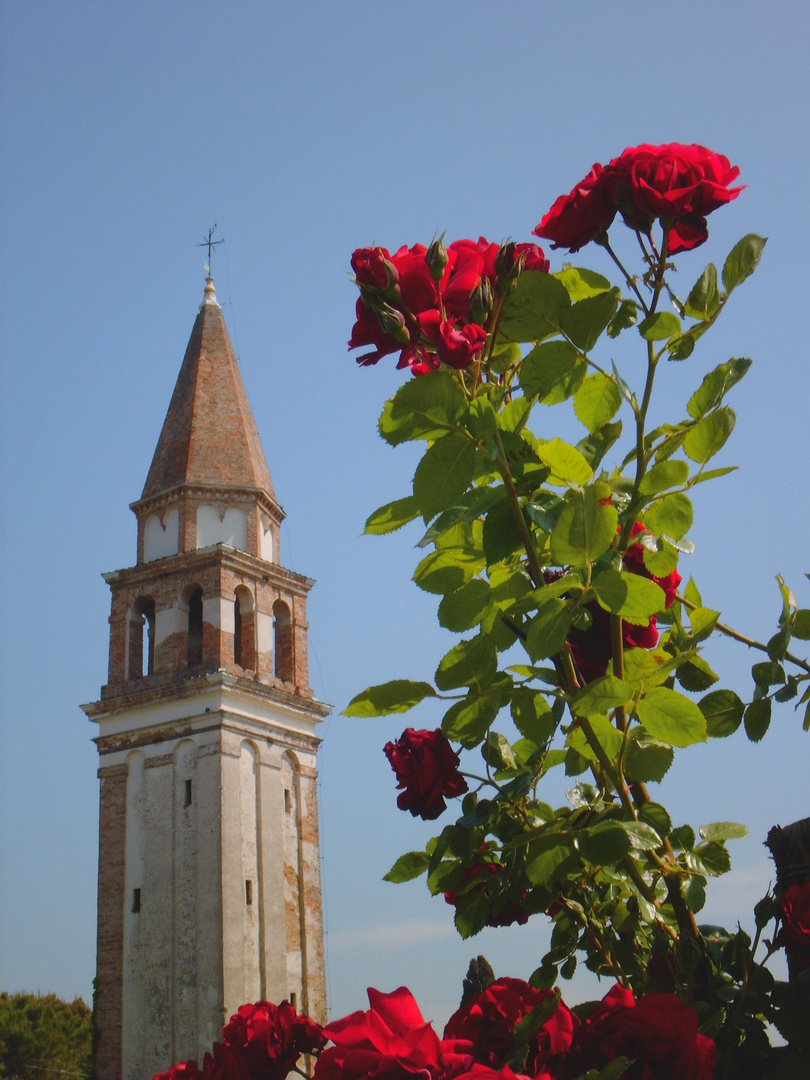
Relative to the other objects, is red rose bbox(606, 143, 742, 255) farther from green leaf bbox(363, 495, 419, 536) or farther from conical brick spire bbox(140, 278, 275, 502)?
conical brick spire bbox(140, 278, 275, 502)

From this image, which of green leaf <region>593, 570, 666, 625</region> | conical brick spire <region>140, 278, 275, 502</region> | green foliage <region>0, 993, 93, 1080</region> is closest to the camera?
green leaf <region>593, 570, 666, 625</region>

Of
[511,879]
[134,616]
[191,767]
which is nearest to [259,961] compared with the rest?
[191,767]

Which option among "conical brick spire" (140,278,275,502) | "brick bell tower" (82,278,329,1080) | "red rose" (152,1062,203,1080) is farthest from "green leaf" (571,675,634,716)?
"conical brick spire" (140,278,275,502)

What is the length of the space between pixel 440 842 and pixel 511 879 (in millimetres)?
99

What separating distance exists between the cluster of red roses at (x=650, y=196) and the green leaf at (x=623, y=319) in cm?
9

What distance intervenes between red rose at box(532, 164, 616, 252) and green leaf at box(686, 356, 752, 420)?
0.76 feet

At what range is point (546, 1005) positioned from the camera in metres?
1.07

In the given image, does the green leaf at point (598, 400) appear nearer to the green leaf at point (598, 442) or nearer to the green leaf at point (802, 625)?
the green leaf at point (598, 442)

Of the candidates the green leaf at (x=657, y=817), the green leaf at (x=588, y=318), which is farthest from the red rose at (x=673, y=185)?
the green leaf at (x=657, y=817)

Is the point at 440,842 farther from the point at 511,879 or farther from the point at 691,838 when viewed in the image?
the point at 691,838

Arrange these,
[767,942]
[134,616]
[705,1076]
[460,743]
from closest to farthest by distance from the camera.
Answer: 1. [705,1076]
2. [767,942]
3. [460,743]
4. [134,616]

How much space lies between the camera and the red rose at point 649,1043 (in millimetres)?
1002

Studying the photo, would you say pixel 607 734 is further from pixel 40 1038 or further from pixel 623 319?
pixel 40 1038

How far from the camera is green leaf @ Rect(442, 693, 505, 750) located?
1332 millimetres
